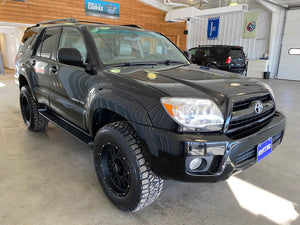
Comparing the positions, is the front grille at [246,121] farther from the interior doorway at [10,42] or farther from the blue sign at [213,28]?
the blue sign at [213,28]

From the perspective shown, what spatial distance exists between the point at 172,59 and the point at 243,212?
1.70 meters

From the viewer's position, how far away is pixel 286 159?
9.13 ft

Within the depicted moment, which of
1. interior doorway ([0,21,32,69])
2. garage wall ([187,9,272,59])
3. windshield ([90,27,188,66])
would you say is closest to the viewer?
windshield ([90,27,188,66])

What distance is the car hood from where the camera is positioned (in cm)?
150

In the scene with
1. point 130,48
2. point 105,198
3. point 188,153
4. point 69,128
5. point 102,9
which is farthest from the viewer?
point 102,9

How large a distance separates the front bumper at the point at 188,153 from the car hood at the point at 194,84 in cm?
26

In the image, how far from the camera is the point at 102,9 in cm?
1278

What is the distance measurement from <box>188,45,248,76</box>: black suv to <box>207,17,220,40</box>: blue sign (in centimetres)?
657

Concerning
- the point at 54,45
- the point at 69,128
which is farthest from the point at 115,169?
Result: the point at 54,45

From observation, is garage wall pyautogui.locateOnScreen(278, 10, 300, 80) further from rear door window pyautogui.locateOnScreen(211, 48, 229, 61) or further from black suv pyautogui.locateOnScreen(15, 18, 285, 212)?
black suv pyautogui.locateOnScreen(15, 18, 285, 212)

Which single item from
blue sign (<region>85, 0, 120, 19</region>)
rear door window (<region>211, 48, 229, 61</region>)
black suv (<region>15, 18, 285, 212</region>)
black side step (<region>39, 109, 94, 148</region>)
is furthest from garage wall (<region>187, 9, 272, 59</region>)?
black side step (<region>39, 109, 94, 148</region>)

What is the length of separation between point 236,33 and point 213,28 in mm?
1750

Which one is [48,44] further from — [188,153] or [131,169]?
[188,153]

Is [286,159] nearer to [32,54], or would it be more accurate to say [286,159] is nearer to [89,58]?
[89,58]
